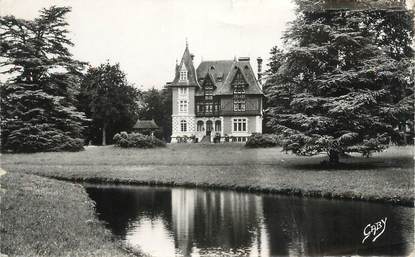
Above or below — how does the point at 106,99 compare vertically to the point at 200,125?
above

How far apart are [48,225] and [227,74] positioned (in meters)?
38.4

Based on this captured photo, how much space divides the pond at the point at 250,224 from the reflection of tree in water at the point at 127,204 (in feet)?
0.07

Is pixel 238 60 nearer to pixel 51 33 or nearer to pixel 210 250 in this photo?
pixel 51 33

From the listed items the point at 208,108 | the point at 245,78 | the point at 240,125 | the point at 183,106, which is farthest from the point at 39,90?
the point at 245,78

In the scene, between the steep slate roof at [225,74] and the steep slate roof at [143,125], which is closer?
the steep slate roof at [143,125]

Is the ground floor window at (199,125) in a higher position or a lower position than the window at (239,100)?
lower

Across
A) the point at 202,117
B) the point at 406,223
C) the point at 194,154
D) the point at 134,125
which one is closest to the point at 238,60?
the point at 202,117

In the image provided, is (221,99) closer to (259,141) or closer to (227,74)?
(227,74)

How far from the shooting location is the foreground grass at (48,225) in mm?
8023

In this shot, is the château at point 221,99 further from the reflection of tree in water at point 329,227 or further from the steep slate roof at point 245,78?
the reflection of tree in water at point 329,227

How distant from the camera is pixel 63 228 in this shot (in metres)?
9.74

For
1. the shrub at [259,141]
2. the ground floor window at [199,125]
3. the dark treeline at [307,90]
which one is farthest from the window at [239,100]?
the dark treeline at [307,90]

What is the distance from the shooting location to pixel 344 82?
2023 centimetres

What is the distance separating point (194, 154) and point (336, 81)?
1044cm
